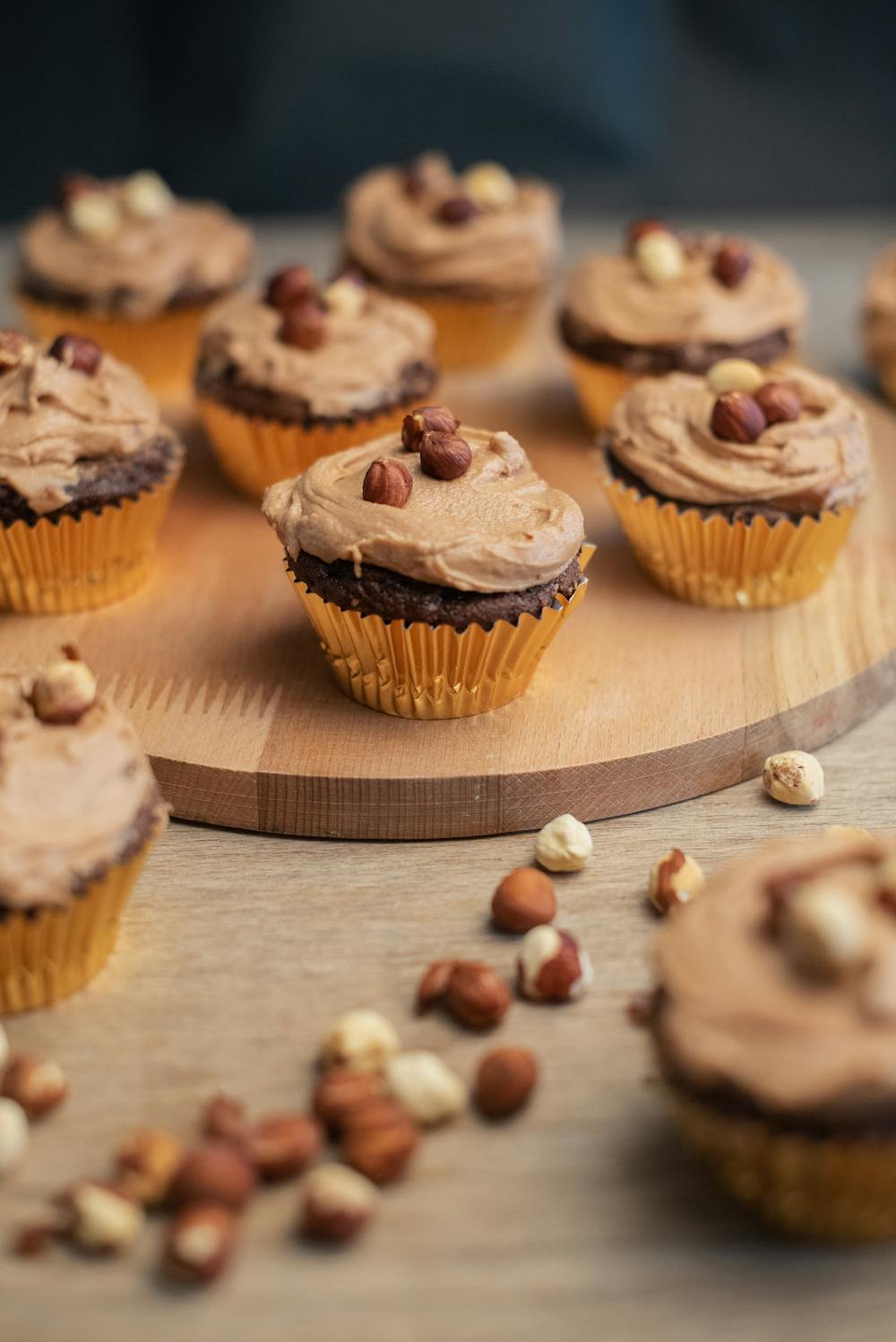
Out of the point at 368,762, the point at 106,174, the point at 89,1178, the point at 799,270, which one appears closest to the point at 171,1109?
the point at 89,1178

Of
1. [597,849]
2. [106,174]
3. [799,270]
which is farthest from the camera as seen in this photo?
[106,174]

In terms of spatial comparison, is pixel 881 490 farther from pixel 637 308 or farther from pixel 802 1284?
pixel 802 1284

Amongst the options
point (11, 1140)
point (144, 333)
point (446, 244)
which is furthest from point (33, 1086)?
point (446, 244)

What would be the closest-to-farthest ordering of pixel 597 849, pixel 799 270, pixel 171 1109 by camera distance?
1. pixel 171 1109
2. pixel 597 849
3. pixel 799 270

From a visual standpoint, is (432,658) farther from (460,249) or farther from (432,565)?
(460,249)

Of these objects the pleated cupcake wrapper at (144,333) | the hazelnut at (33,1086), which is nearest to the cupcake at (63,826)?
the hazelnut at (33,1086)

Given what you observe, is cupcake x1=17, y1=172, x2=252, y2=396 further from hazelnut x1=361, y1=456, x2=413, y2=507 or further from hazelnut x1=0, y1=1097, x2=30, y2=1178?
hazelnut x1=0, y1=1097, x2=30, y2=1178
